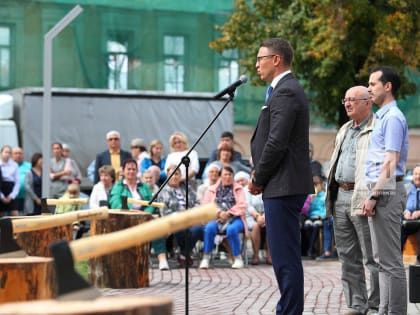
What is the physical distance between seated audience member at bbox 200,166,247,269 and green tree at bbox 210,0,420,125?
12.1m

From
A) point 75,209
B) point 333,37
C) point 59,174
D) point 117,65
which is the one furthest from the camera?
point 117,65

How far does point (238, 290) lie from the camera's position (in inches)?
513

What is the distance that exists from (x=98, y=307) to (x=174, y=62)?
1349 inches

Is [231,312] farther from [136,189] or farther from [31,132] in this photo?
[31,132]

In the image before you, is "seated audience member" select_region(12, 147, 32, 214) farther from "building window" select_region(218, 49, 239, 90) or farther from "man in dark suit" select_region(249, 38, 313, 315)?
"building window" select_region(218, 49, 239, 90)

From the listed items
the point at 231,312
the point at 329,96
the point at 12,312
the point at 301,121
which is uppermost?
the point at 329,96

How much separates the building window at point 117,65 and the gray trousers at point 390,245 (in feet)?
89.6

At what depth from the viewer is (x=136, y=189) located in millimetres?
16812

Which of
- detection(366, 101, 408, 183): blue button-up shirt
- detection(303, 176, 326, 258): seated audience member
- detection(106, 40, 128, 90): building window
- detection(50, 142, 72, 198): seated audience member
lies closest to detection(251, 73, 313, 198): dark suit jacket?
detection(366, 101, 408, 183): blue button-up shirt

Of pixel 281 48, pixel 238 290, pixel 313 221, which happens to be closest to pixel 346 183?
Result: pixel 281 48

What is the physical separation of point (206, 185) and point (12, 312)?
13.6 meters

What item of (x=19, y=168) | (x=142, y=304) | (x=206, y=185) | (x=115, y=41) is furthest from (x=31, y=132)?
(x=142, y=304)

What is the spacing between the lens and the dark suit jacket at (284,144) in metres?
8.30

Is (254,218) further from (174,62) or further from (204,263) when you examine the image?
(174,62)
